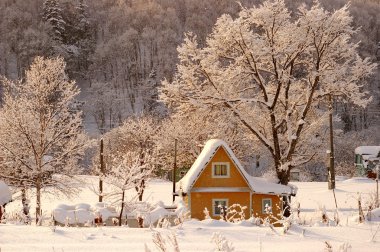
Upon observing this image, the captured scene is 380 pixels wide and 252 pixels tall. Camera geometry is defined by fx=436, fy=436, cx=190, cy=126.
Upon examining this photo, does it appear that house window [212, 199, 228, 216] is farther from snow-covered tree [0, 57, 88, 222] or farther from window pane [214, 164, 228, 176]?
snow-covered tree [0, 57, 88, 222]

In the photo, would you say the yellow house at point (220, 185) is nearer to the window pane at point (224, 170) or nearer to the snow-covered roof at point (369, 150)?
the window pane at point (224, 170)

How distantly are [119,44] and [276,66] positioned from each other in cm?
8904

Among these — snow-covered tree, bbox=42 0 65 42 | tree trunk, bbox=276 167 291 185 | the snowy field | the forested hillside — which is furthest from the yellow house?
snow-covered tree, bbox=42 0 65 42

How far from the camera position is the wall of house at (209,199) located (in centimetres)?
2216

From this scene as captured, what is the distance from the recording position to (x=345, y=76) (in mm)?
20078

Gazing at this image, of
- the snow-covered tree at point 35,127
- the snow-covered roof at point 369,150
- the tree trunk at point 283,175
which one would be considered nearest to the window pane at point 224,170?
the tree trunk at point 283,175

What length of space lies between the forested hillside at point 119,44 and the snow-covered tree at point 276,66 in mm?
51043

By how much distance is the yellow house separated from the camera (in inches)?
868

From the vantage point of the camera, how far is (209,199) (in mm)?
22469

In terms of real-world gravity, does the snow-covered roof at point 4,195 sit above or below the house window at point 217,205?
above

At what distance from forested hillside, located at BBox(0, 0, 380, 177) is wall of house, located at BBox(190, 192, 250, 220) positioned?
50100 millimetres

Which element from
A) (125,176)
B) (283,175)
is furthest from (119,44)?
(125,176)

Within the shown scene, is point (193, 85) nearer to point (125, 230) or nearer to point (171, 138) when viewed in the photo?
point (125, 230)

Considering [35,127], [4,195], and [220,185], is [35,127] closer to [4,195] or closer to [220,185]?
[4,195]
